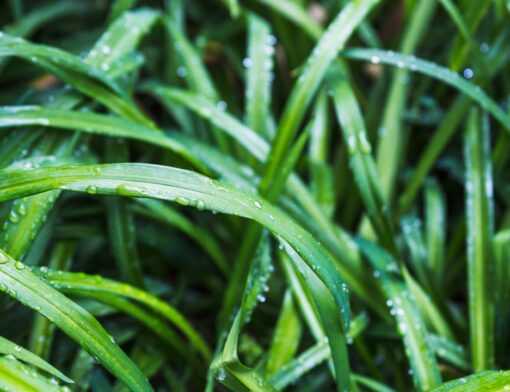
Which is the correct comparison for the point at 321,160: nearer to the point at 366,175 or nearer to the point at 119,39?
the point at 366,175

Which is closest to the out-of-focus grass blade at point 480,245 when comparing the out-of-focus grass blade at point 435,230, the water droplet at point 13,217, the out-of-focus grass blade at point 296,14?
the out-of-focus grass blade at point 435,230

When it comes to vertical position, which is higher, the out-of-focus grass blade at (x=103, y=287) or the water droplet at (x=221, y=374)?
the out-of-focus grass blade at (x=103, y=287)

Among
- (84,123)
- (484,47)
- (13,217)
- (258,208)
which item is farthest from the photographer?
(484,47)

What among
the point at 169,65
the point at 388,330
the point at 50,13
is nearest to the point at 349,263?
the point at 388,330

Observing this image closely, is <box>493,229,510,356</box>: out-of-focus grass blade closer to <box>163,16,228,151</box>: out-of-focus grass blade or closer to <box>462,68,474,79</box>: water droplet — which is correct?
<box>462,68,474,79</box>: water droplet

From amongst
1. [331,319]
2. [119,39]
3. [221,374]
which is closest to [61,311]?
[221,374]

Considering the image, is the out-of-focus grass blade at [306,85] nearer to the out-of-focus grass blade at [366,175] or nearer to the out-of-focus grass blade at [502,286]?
the out-of-focus grass blade at [366,175]
